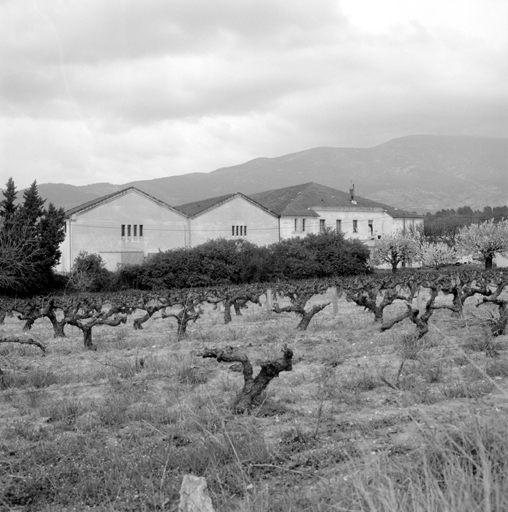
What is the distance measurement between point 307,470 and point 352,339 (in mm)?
9965

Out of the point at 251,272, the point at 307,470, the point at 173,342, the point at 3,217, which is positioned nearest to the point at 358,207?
the point at 251,272

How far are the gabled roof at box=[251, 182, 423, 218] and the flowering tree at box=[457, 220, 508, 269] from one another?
475 inches

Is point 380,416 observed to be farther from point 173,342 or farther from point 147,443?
point 173,342

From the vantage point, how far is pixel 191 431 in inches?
286

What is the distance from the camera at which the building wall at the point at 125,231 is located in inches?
2199

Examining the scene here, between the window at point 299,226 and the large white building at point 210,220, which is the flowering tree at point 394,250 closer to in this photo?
the large white building at point 210,220

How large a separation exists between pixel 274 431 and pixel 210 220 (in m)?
57.2

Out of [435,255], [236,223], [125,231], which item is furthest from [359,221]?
[125,231]

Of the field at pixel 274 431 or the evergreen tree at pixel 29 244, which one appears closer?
the field at pixel 274 431

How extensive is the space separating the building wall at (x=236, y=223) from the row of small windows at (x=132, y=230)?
551 cm

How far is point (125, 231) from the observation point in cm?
5891

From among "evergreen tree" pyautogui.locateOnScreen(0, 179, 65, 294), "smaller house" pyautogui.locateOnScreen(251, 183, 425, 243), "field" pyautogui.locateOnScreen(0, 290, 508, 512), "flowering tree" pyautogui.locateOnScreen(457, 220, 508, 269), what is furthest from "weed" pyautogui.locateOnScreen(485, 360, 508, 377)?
"smaller house" pyautogui.locateOnScreen(251, 183, 425, 243)

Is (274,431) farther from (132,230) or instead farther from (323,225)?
(323,225)

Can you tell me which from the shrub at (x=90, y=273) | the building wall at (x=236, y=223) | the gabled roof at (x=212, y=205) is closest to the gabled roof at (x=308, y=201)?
the building wall at (x=236, y=223)
